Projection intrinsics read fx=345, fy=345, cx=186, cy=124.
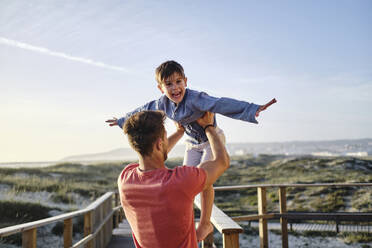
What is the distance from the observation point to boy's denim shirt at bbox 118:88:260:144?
2098 millimetres

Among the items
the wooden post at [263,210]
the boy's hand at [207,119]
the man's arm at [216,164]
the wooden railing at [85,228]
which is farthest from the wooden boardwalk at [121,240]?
the man's arm at [216,164]

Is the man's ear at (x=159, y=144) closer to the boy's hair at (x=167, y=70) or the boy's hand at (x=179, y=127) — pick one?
the boy's hand at (x=179, y=127)

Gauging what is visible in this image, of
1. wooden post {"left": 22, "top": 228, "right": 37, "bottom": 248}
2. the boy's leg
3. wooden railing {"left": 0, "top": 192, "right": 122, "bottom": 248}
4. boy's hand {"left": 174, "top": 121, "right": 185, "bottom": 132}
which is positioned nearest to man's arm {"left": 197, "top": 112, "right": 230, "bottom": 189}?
boy's hand {"left": 174, "top": 121, "right": 185, "bottom": 132}

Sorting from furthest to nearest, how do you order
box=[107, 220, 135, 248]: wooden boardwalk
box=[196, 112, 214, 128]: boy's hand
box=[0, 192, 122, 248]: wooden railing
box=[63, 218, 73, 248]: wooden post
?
1. box=[107, 220, 135, 248]: wooden boardwalk
2. box=[63, 218, 73, 248]: wooden post
3. box=[0, 192, 122, 248]: wooden railing
4. box=[196, 112, 214, 128]: boy's hand

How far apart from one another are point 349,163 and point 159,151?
33.4 metres

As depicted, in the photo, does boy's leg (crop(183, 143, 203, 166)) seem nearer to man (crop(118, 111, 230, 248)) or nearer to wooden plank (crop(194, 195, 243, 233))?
wooden plank (crop(194, 195, 243, 233))

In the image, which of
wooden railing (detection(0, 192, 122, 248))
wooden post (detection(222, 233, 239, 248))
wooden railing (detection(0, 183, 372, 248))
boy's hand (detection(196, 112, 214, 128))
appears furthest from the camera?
wooden railing (detection(0, 192, 122, 248))

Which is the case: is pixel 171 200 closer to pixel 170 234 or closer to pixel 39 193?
pixel 170 234

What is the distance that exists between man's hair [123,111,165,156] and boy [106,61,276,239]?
2.19 feet

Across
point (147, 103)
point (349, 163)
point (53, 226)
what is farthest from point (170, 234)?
point (349, 163)

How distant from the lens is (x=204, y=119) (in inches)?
79.0

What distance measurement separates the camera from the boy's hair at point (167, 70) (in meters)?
2.29

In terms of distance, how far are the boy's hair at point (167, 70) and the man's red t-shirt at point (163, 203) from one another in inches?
34.1

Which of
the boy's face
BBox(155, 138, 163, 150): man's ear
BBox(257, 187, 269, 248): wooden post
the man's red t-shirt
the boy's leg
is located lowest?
BBox(257, 187, 269, 248): wooden post
